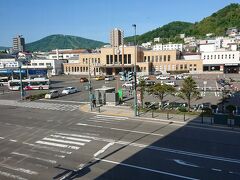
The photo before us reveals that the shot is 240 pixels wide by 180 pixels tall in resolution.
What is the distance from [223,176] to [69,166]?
31.1ft

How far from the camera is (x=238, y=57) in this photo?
102 meters

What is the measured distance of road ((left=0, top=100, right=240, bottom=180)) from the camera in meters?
16.5

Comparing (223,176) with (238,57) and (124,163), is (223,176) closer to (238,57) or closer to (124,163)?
(124,163)

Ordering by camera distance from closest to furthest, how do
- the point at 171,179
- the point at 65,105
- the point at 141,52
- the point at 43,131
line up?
the point at 171,179
the point at 43,131
the point at 65,105
the point at 141,52

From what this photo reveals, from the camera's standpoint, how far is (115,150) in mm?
20469

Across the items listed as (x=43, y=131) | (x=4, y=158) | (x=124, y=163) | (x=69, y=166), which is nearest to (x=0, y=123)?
(x=43, y=131)

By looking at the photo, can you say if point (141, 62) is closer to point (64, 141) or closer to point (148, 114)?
point (148, 114)

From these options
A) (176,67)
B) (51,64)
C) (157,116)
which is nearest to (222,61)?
(176,67)

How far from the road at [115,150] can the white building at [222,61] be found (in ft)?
271

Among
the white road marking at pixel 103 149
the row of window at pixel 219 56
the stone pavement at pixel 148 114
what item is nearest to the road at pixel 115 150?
the white road marking at pixel 103 149

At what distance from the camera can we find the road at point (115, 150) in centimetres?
1648

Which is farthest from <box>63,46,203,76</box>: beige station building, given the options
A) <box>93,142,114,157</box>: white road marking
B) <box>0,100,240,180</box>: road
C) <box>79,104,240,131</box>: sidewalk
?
<box>93,142,114,157</box>: white road marking

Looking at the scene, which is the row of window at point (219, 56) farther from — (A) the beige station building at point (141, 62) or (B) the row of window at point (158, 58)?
(B) the row of window at point (158, 58)

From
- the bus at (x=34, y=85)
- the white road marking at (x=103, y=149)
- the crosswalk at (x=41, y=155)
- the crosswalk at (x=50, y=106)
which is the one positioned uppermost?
the bus at (x=34, y=85)
